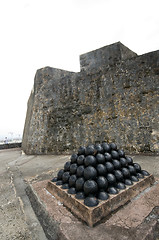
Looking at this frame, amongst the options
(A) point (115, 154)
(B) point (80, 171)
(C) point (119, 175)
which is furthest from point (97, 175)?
(A) point (115, 154)

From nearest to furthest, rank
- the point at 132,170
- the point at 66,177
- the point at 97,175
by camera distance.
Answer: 1. the point at 97,175
2. the point at 66,177
3. the point at 132,170

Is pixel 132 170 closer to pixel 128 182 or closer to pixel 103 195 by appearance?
pixel 128 182

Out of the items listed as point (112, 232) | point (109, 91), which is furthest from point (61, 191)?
point (109, 91)

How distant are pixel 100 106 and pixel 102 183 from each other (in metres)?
3.34

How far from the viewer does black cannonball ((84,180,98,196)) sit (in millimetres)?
1191

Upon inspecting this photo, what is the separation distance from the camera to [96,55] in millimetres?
5539

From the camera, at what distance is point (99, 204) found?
1.12m

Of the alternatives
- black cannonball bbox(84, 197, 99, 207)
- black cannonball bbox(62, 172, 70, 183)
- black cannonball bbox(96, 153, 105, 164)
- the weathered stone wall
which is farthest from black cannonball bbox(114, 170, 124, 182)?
the weathered stone wall

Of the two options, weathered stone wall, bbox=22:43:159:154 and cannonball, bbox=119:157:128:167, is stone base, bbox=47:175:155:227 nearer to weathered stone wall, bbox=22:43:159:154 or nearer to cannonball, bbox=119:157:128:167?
cannonball, bbox=119:157:128:167

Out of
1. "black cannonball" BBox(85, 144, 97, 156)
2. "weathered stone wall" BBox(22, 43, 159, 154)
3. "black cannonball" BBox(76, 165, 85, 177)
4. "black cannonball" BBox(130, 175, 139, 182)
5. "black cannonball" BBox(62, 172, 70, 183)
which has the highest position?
"weathered stone wall" BBox(22, 43, 159, 154)

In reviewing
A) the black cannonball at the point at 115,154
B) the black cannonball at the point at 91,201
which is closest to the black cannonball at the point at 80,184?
the black cannonball at the point at 91,201

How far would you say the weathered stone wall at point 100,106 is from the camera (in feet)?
12.0

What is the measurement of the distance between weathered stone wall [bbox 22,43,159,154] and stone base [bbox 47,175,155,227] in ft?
7.53

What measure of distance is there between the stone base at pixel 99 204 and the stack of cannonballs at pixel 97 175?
0.14 feet
